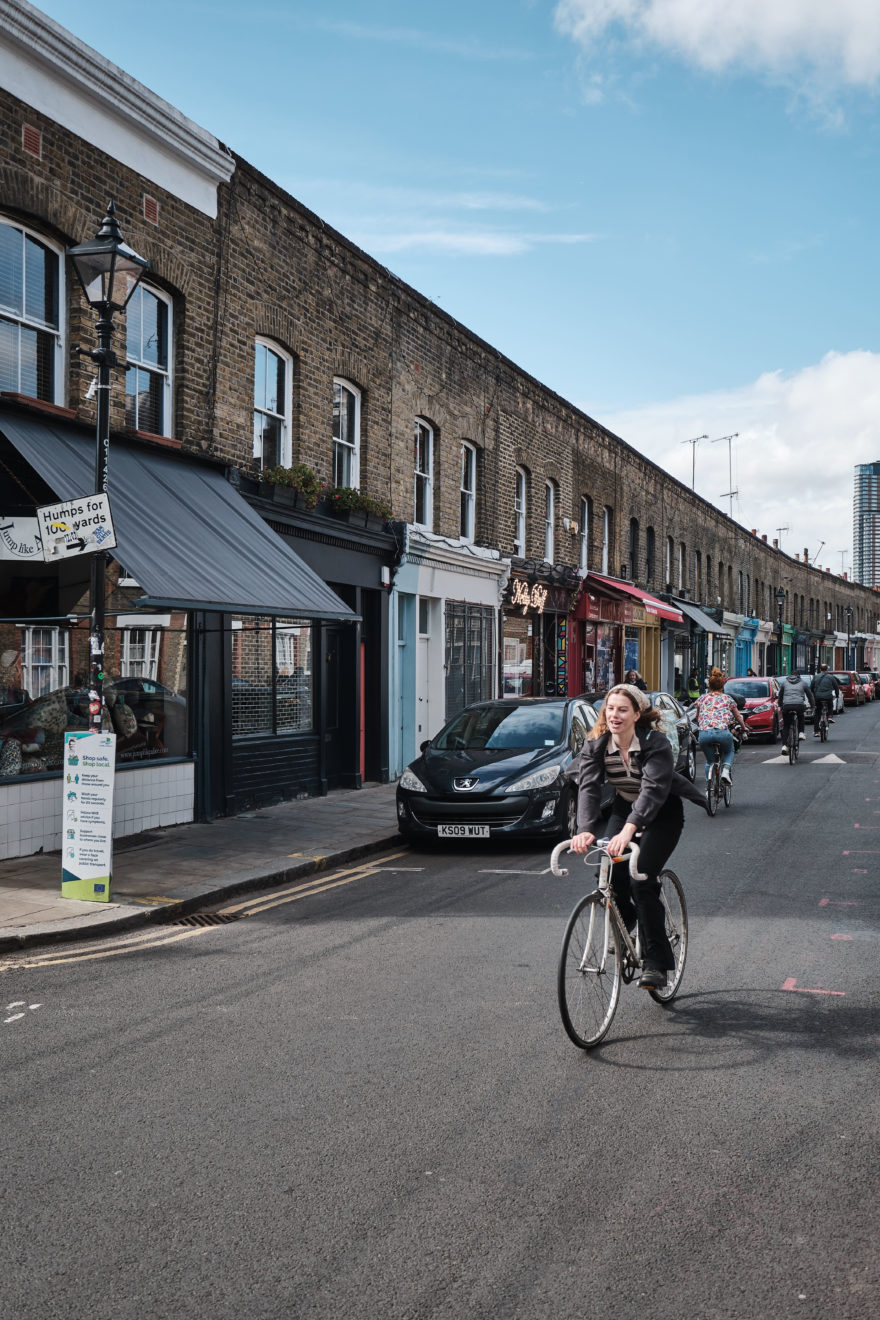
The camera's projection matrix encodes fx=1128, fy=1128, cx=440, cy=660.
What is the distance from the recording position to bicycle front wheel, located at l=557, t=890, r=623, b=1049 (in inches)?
207

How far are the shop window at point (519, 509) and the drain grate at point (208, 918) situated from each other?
1582cm

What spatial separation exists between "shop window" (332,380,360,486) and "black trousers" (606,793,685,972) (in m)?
11.5

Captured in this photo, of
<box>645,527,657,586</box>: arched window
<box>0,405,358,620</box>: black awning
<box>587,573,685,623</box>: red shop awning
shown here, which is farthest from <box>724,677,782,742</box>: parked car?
<box>0,405,358,620</box>: black awning

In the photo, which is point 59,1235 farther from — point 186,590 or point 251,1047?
point 186,590

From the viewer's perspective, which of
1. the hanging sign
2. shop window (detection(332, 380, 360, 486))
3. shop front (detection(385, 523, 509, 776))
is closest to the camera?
the hanging sign

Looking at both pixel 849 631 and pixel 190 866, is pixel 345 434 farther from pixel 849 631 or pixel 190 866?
pixel 849 631

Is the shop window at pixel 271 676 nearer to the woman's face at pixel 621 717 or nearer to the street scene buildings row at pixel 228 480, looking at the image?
the street scene buildings row at pixel 228 480

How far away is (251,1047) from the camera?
5.43 meters

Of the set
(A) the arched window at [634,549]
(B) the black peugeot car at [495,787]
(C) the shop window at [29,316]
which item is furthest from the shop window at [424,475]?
(A) the arched window at [634,549]

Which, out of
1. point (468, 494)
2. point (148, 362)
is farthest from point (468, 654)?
point (148, 362)

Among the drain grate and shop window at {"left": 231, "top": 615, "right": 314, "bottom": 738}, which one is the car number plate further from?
shop window at {"left": 231, "top": 615, "right": 314, "bottom": 738}

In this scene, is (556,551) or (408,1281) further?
(556,551)

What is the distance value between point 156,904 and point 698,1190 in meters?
5.62

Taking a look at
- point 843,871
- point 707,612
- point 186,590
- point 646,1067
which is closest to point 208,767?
point 186,590
